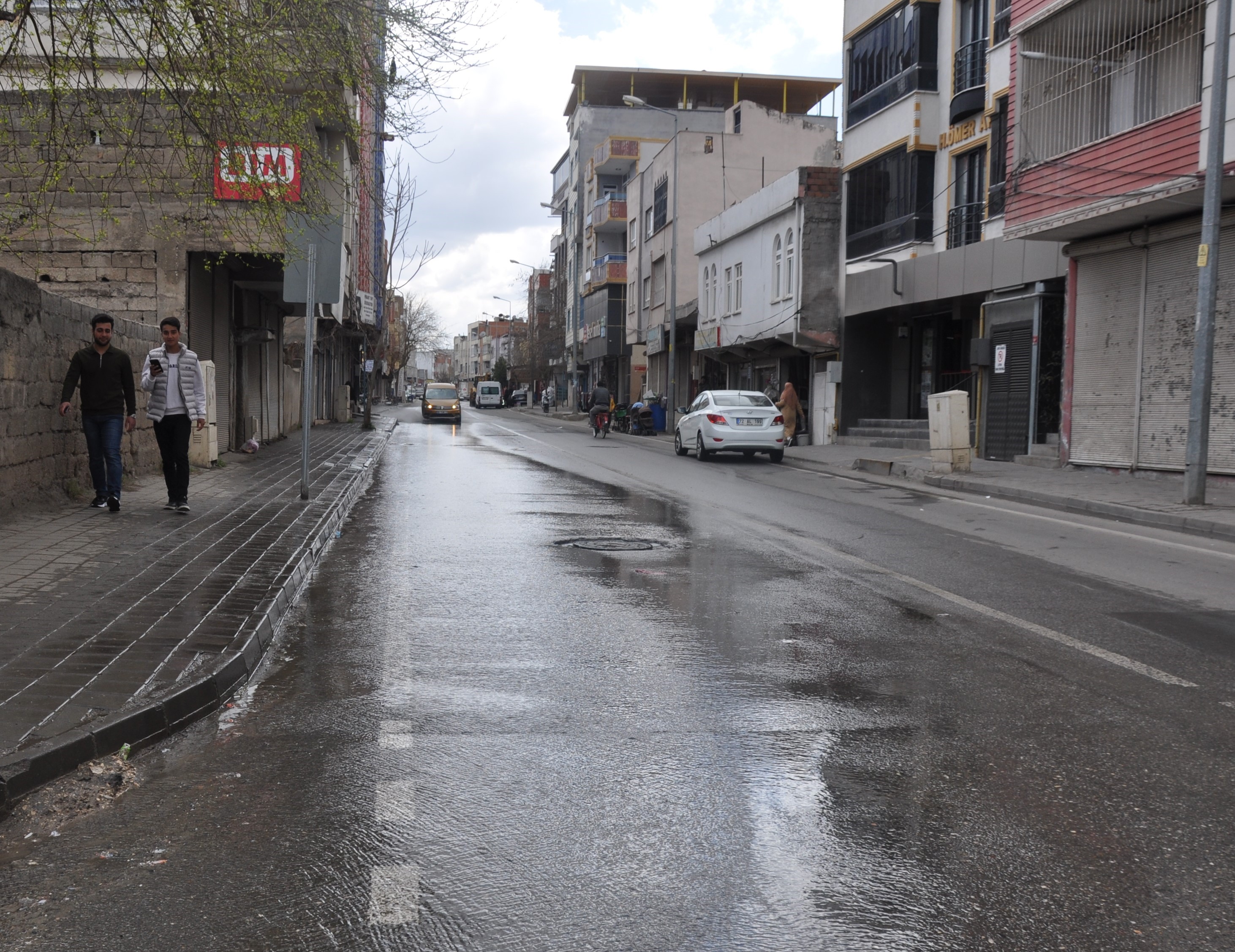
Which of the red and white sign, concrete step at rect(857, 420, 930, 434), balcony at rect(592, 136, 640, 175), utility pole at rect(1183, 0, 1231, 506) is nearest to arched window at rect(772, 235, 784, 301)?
concrete step at rect(857, 420, 930, 434)

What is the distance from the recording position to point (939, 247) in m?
26.2

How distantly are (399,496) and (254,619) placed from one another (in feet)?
28.5

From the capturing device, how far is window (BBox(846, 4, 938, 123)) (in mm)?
26469

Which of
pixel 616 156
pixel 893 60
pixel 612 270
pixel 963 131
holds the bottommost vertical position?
pixel 963 131

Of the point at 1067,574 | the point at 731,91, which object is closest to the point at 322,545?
the point at 1067,574

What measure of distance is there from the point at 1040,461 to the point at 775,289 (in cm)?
1493

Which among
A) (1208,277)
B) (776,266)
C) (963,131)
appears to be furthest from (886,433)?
(1208,277)

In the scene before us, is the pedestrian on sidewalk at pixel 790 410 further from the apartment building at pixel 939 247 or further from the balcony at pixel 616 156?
the balcony at pixel 616 156

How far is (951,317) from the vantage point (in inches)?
1075

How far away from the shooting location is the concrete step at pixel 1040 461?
2066 cm

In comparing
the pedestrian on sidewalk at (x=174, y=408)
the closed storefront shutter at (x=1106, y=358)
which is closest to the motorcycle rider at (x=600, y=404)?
the closed storefront shutter at (x=1106, y=358)

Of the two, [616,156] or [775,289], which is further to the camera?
[616,156]

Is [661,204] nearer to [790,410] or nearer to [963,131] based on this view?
[790,410]

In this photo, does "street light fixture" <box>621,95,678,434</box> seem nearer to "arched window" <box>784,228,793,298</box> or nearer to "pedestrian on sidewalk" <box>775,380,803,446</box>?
"arched window" <box>784,228,793,298</box>
